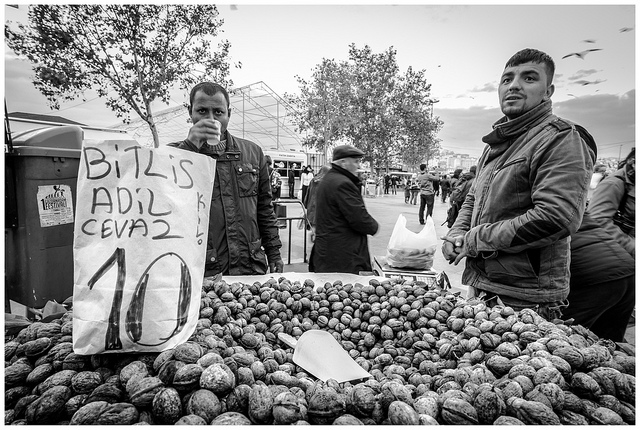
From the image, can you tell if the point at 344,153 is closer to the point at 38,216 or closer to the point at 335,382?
the point at 38,216

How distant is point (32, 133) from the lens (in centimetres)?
267

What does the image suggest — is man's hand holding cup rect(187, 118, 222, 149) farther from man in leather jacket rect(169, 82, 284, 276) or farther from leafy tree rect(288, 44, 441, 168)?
leafy tree rect(288, 44, 441, 168)

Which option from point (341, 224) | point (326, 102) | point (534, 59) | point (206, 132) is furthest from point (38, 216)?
point (326, 102)

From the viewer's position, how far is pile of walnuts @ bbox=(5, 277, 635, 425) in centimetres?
81

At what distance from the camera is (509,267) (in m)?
1.61

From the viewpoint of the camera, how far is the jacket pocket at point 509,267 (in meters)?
1.59

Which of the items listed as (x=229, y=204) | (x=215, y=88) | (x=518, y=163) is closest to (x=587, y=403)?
(x=518, y=163)

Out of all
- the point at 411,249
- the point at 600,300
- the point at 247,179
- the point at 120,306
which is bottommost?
the point at 600,300

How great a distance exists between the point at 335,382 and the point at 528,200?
123cm

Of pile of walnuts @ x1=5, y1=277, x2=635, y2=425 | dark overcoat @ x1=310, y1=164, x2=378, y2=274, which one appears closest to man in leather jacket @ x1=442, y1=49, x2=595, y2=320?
pile of walnuts @ x1=5, y1=277, x2=635, y2=425

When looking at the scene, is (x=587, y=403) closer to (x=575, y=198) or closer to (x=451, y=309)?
(x=451, y=309)

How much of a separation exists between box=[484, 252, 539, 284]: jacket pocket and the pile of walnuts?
11.6 inches

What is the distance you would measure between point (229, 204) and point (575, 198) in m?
1.83

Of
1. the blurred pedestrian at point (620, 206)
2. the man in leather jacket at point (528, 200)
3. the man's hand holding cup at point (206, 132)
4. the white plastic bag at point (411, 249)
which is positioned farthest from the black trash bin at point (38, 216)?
the blurred pedestrian at point (620, 206)
